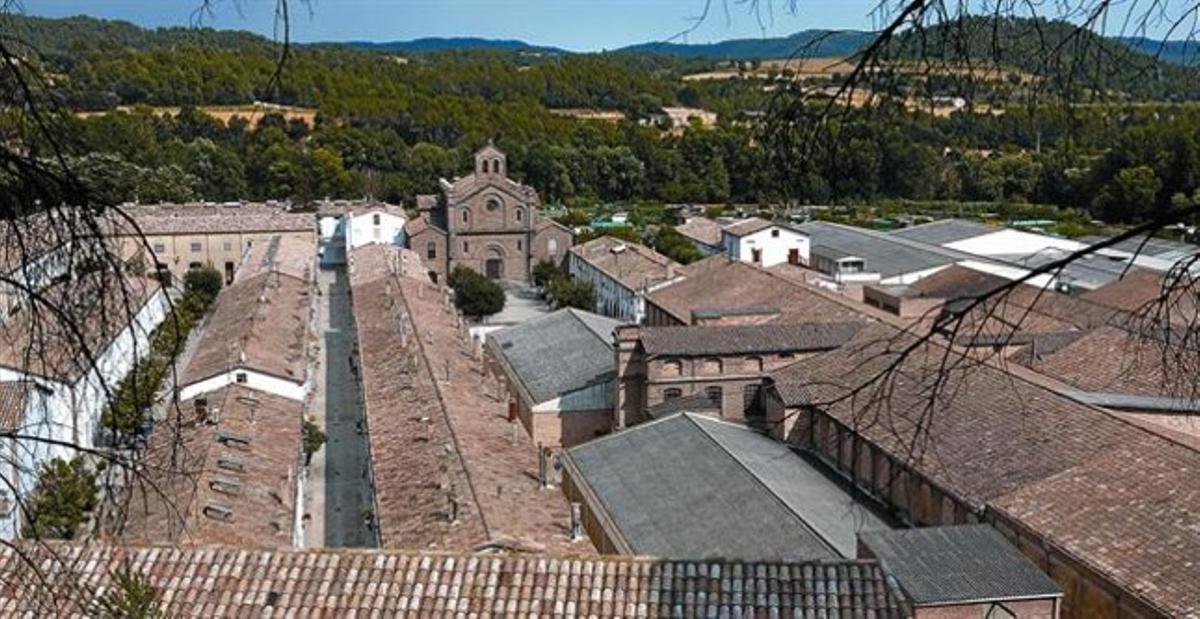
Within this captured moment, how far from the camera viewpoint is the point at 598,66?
8956cm

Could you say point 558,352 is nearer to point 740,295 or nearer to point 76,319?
point 740,295

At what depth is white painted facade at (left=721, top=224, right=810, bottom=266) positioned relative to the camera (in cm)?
3838

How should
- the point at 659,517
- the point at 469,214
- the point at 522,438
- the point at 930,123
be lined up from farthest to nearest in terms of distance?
the point at 469,214, the point at 522,438, the point at 659,517, the point at 930,123

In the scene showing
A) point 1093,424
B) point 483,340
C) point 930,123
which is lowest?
point 483,340

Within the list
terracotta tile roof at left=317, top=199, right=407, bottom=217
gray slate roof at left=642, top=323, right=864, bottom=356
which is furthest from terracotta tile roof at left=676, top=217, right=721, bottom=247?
gray slate roof at left=642, top=323, right=864, bottom=356

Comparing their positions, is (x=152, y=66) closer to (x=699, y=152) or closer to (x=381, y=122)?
(x=381, y=122)

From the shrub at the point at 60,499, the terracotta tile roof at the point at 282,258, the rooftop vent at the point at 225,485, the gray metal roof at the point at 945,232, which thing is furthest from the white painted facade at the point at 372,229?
the shrub at the point at 60,499

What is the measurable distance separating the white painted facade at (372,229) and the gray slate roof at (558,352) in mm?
16841

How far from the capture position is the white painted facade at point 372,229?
147 feet

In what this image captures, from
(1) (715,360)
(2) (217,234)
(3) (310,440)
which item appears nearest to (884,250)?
(1) (715,360)

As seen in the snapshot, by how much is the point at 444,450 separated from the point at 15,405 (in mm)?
10342

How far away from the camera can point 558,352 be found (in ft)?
83.8

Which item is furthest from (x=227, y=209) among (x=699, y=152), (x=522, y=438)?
(x=522, y=438)

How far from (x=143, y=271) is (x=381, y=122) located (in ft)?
220
